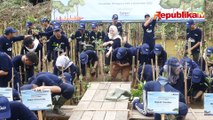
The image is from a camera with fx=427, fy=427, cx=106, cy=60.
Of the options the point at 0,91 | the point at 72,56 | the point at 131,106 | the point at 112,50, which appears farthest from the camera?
the point at 72,56

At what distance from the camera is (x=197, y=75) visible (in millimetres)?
7082

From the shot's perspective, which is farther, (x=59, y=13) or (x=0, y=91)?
(x=59, y=13)

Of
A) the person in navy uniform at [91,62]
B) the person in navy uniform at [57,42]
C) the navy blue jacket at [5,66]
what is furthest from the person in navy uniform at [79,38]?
the navy blue jacket at [5,66]

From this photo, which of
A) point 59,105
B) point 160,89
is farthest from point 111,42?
point 160,89

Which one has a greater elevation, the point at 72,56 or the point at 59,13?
the point at 59,13

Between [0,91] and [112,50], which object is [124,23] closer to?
[112,50]

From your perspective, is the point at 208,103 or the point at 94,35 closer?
the point at 208,103

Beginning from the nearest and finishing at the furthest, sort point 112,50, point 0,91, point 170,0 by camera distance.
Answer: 1. point 0,91
2. point 112,50
3. point 170,0

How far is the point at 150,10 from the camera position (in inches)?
512

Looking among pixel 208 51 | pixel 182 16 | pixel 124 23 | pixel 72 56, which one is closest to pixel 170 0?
pixel 182 16

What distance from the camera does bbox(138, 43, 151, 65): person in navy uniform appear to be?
8409 mm

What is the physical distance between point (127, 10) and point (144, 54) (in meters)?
4.87

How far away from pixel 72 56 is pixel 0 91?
4894 millimetres

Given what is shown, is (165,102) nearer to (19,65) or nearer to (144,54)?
(19,65)
